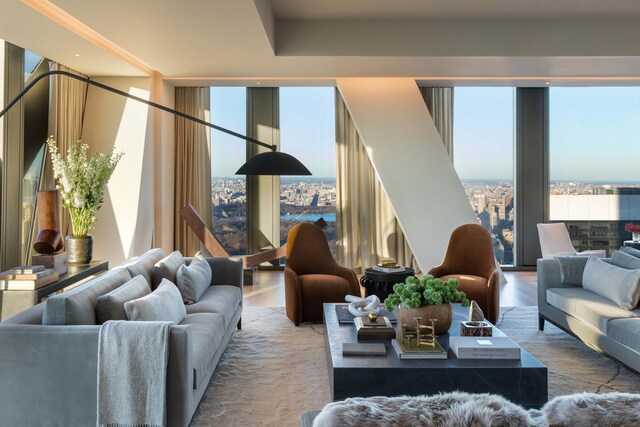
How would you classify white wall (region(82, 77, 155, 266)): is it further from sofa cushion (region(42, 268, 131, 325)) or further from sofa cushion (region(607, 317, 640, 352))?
sofa cushion (region(607, 317, 640, 352))

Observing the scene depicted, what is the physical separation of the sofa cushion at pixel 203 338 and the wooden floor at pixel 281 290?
219cm

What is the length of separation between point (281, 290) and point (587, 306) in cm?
358

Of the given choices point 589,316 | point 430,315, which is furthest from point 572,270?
point 430,315

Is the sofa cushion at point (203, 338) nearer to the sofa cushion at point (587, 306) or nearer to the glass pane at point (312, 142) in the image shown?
the sofa cushion at point (587, 306)

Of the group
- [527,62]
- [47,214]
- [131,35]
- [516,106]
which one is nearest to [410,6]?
[527,62]

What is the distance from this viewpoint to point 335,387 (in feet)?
9.09

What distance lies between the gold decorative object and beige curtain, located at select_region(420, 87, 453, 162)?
4.93 metres

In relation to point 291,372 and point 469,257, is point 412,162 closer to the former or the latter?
point 469,257

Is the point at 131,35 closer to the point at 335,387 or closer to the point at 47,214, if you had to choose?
the point at 47,214

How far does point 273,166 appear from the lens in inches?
173

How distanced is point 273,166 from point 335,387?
2.12 m

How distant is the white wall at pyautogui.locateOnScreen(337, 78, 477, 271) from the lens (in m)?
7.01

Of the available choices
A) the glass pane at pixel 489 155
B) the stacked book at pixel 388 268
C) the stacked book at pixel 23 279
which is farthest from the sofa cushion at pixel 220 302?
the glass pane at pixel 489 155

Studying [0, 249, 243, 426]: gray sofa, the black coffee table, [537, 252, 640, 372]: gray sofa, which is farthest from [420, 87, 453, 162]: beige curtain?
[0, 249, 243, 426]: gray sofa
